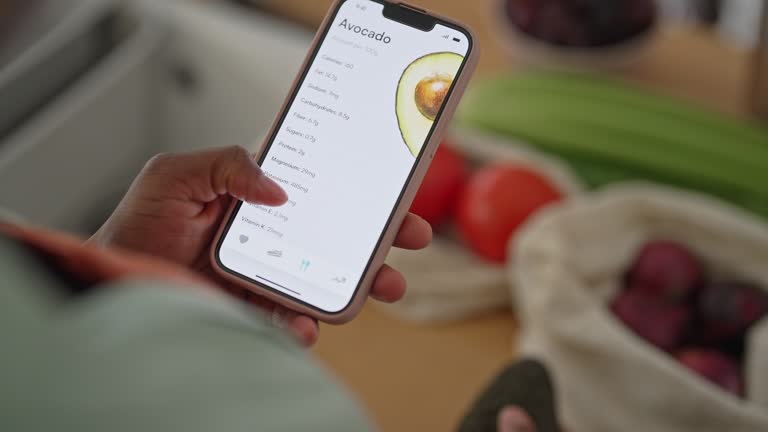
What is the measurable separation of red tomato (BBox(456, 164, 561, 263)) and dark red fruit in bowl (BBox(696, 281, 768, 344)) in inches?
5.2

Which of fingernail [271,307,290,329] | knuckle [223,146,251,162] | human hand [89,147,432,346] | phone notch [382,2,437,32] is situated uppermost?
phone notch [382,2,437,32]

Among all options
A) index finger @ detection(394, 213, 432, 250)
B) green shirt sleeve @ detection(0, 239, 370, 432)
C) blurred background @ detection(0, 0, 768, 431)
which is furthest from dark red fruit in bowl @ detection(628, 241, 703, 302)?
green shirt sleeve @ detection(0, 239, 370, 432)

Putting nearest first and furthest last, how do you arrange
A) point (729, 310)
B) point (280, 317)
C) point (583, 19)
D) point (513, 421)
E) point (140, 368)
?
point (140, 368) → point (280, 317) → point (513, 421) → point (729, 310) → point (583, 19)

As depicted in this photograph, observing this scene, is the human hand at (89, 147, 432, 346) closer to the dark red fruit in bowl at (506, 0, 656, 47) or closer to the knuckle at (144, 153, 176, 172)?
the knuckle at (144, 153, 176, 172)

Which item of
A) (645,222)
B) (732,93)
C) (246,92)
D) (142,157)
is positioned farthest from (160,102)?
(732,93)

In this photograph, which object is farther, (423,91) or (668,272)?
(668,272)

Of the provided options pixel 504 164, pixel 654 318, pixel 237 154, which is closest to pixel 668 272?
pixel 654 318

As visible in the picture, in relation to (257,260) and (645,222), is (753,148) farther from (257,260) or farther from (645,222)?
(257,260)

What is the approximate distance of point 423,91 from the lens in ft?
1.17

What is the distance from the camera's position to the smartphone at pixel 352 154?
1.18 ft

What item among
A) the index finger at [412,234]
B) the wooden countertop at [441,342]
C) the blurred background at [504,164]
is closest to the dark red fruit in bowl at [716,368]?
the blurred background at [504,164]

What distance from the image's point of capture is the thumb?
354mm

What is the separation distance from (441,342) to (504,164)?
144 millimetres

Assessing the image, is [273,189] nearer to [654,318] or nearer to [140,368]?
[140,368]
